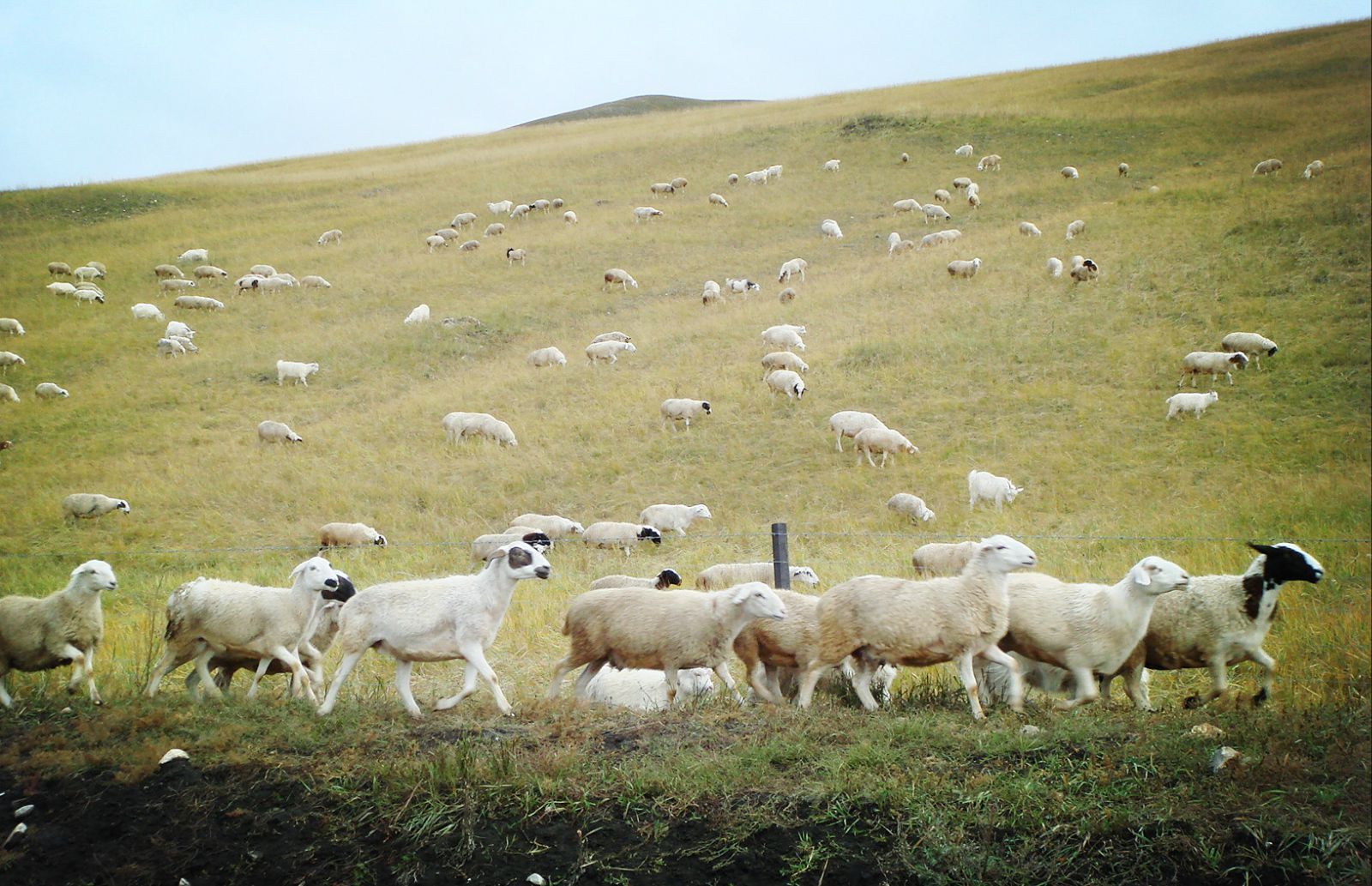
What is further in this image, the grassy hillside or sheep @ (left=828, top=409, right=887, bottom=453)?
sheep @ (left=828, top=409, right=887, bottom=453)

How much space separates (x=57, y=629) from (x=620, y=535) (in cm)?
886

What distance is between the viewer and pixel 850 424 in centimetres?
2023

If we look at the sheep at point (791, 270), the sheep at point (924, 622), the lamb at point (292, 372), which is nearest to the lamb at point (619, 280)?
the sheep at point (791, 270)

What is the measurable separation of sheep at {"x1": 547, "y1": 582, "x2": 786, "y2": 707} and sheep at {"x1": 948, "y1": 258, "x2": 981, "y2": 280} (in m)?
23.4

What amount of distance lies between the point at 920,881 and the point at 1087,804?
120 centimetres

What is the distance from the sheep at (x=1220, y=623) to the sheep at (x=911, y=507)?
8334 millimetres

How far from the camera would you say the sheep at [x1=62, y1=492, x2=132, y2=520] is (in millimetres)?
16828

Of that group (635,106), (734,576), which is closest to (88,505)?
(734,576)

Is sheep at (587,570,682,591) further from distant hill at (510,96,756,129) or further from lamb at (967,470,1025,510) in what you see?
distant hill at (510,96,756,129)

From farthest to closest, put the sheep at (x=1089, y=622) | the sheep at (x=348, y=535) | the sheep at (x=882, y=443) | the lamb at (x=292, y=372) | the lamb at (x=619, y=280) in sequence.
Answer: the lamb at (x=619, y=280)
the lamb at (x=292, y=372)
the sheep at (x=882, y=443)
the sheep at (x=348, y=535)
the sheep at (x=1089, y=622)

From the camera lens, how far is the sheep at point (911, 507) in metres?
16.6

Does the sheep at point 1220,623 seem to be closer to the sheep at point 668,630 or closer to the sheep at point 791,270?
the sheep at point 668,630

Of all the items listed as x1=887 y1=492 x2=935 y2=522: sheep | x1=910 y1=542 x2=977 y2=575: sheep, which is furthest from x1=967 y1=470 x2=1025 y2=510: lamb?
x1=910 y1=542 x2=977 y2=575: sheep

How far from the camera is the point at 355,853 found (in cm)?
584
